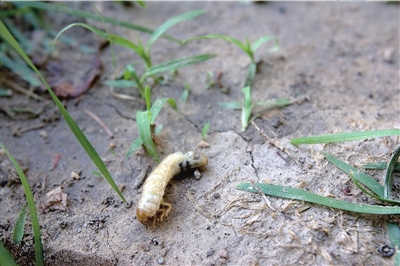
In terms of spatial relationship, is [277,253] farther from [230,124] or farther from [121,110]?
[121,110]

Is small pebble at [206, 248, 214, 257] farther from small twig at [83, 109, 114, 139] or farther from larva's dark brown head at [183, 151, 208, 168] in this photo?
small twig at [83, 109, 114, 139]

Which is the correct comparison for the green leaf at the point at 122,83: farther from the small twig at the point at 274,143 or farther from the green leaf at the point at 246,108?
the small twig at the point at 274,143

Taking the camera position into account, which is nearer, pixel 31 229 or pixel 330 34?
pixel 31 229

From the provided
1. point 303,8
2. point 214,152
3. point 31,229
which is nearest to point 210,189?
point 214,152

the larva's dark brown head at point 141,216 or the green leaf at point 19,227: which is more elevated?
the larva's dark brown head at point 141,216

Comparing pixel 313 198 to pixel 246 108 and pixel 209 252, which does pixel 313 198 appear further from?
pixel 246 108

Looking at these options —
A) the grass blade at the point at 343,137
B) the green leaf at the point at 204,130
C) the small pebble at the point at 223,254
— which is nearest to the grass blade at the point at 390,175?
the grass blade at the point at 343,137

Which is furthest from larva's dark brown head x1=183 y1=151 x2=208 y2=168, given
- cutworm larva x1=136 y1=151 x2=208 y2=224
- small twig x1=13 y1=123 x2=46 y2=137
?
small twig x1=13 y1=123 x2=46 y2=137
